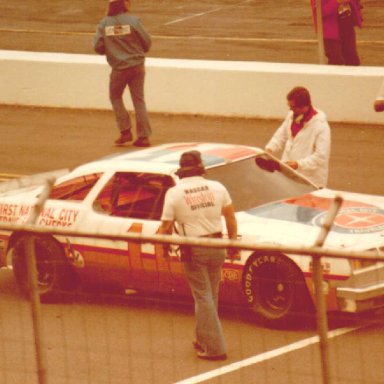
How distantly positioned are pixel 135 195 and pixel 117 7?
6253 mm

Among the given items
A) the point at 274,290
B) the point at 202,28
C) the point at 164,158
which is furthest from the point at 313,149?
the point at 202,28

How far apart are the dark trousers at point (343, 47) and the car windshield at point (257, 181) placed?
8.11 m

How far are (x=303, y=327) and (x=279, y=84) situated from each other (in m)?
12.0

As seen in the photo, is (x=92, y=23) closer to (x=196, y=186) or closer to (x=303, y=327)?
(x=196, y=186)

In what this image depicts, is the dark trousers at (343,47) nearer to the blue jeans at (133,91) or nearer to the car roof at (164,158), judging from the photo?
the blue jeans at (133,91)

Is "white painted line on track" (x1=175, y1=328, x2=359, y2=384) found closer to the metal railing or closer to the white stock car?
the metal railing

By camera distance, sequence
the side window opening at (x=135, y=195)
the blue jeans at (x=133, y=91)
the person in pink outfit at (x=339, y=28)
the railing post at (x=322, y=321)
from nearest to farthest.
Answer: the railing post at (x=322, y=321), the side window opening at (x=135, y=195), the blue jeans at (x=133, y=91), the person in pink outfit at (x=339, y=28)

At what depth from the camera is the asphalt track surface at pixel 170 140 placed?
6.90 metres

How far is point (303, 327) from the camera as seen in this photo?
7230 millimetres

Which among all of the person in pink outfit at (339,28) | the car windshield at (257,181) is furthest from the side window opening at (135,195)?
the person in pink outfit at (339,28)

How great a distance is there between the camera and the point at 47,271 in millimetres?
8430

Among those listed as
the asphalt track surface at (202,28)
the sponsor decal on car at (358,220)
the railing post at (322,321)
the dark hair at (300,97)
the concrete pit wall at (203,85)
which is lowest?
the asphalt track surface at (202,28)

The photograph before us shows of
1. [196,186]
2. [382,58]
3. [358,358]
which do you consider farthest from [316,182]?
[382,58]

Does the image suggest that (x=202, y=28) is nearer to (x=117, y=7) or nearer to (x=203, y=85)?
(x=203, y=85)
